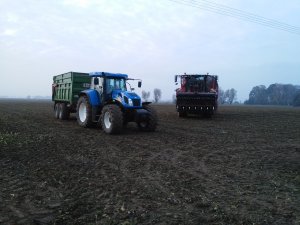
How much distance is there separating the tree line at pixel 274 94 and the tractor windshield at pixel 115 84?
3912 inches

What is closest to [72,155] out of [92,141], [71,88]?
[92,141]

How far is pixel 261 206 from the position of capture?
5098mm

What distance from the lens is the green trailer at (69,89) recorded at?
645 inches

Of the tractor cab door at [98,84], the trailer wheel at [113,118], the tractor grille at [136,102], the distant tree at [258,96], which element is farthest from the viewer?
the distant tree at [258,96]

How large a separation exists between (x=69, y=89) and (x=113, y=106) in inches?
198

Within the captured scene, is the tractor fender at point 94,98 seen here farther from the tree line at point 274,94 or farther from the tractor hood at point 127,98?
the tree line at point 274,94

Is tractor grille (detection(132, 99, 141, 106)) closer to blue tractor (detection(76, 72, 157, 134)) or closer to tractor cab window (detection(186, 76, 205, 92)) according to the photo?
blue tractor (detection(76, 72, 157, 134))

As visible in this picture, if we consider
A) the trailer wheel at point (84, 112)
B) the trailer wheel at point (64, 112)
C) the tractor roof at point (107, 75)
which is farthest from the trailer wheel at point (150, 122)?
the trailer wheel at point (64, 112)

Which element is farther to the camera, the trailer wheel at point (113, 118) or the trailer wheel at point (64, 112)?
the trailer wheel at point (64, 112)

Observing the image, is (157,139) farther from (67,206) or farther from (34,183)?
(67,206)

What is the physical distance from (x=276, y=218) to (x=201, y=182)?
6.27 feet

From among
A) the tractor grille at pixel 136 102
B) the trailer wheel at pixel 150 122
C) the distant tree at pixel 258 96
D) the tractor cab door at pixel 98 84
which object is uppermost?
the distant tree at pixel 258 96

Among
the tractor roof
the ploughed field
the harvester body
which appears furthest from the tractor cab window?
the ploughed field

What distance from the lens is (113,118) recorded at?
12172 mm
